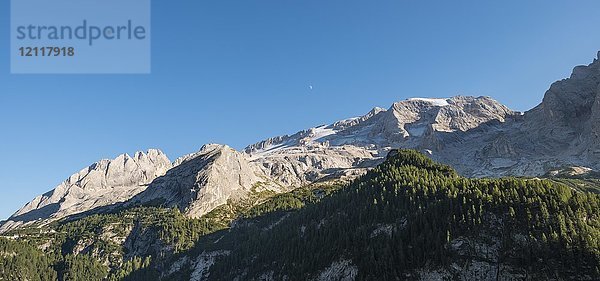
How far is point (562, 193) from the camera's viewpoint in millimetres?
114875

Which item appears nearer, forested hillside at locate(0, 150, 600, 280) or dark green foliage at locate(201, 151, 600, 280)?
forested hillside at locate(0, 150, 600, 280)

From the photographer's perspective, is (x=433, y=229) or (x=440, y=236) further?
(x=433, y=229)

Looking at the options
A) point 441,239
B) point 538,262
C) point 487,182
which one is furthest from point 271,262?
point 538,262

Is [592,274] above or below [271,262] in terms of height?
above

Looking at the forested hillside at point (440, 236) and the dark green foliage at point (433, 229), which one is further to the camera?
the dark green foliage at point (433, 229)

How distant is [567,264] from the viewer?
3551 inches

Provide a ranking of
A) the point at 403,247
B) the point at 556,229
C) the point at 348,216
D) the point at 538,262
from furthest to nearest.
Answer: the point at 348,216 → the point at 403,247 → the point at 556,229 → the point at 538,262

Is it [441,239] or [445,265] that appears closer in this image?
[445,265]

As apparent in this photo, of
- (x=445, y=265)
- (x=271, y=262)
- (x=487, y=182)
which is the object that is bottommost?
(x=271, y=262)

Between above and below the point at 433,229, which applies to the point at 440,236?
below

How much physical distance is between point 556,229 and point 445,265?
27.9 meters

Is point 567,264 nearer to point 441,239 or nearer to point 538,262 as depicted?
point 538,262

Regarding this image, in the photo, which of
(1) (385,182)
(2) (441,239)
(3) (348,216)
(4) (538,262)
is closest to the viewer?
(4) (538,262)

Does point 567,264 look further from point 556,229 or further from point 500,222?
point 500,222
